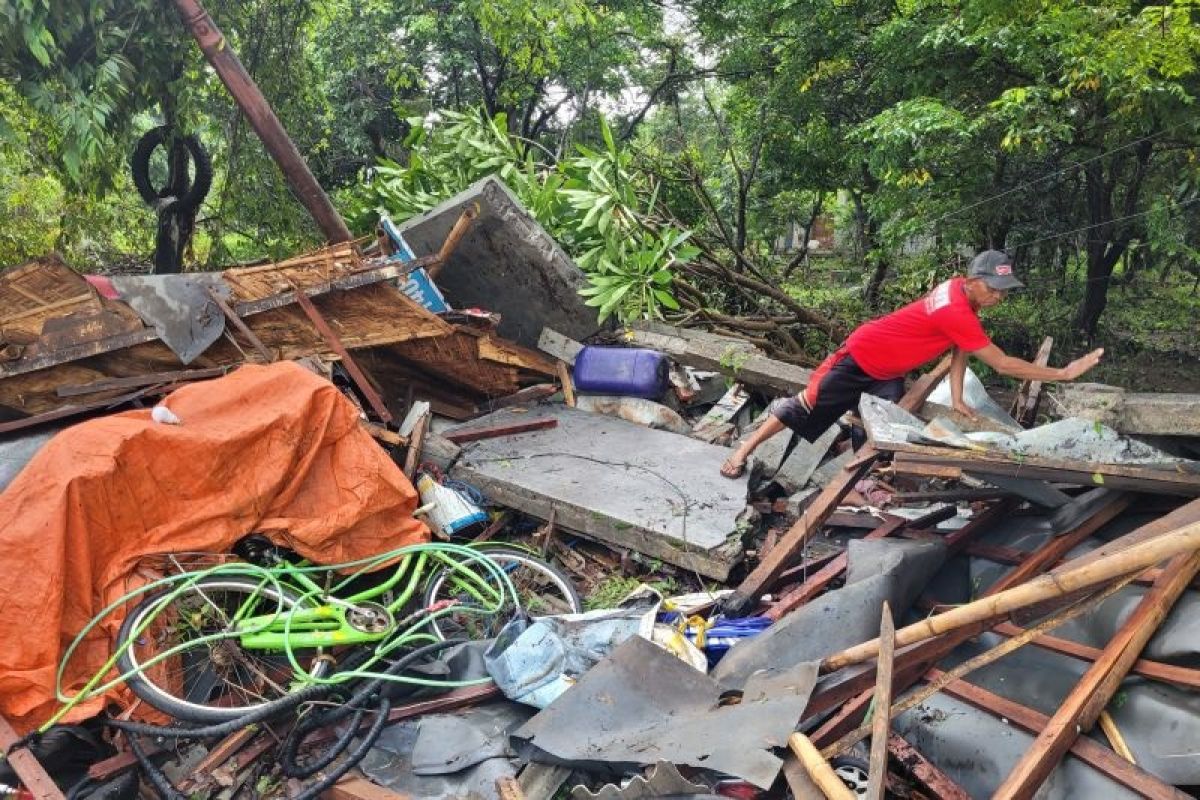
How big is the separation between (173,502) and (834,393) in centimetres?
400

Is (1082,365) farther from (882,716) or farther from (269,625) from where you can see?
(269,625)

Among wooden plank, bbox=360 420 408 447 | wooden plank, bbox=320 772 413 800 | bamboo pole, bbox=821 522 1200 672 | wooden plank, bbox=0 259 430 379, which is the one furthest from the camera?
wooden plank, bbox=360 420 408 447

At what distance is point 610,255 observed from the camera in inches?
281

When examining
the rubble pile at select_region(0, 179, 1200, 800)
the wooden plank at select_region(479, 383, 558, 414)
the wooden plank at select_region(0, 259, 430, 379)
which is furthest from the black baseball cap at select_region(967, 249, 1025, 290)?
the wooden plank at select_region(0, 259, 430, 379)

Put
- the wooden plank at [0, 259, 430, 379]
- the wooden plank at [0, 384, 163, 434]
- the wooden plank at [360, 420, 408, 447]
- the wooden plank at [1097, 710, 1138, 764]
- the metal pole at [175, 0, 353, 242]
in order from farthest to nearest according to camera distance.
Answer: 1. the metal pole at [175, 0, 353, 242]
2. the wooden plank at [360, 420, 408, 447]
3. the wooden plank at [0, 259, 430, 379]
4. the wooden plank at [0, 384, 163, 434]
5. the wooden plank at [1097, 710, 1138, 764]

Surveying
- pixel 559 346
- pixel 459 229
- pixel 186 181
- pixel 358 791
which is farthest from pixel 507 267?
pixel 358 791

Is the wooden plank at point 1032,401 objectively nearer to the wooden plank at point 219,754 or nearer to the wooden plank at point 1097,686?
the wooden plank at point 1097,686

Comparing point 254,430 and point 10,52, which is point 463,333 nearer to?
point 254,430

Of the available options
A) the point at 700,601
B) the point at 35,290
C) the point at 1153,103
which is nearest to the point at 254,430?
the point at 35,290

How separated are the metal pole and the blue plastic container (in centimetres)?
282

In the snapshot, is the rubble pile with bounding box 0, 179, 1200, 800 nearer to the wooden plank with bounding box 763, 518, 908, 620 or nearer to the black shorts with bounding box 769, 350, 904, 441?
the wooden plank with bounding box 763, 518, 908, 620

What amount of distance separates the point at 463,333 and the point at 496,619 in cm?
254

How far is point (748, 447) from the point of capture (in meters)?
5.26

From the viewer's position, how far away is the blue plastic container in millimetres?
6301
